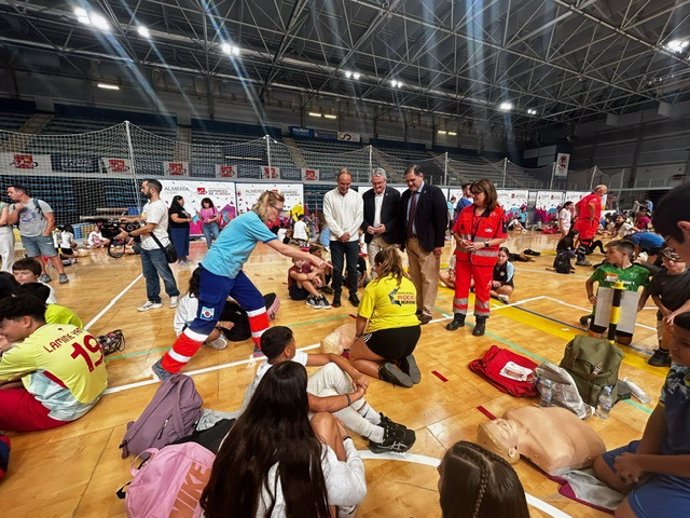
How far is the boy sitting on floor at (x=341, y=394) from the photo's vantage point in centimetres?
177

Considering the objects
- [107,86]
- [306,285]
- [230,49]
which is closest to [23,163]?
[230,49]

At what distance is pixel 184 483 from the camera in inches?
52.3

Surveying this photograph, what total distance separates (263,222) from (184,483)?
1902 mm

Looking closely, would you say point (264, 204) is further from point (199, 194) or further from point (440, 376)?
point (199, 194)

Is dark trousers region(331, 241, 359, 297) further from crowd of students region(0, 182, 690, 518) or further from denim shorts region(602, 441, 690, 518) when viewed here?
denim shorts region(602, 441, 690, 518)

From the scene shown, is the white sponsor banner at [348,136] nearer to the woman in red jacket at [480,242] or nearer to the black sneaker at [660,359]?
the woman in red jacket at [480,242]

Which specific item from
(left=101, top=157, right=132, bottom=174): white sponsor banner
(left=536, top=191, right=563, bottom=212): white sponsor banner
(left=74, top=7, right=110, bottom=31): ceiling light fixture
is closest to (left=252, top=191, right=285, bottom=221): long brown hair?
(left=101, top=157, right=132, bottom=174): white sponsor banner

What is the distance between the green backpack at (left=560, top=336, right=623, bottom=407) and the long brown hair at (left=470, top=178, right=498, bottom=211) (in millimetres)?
→ 1595

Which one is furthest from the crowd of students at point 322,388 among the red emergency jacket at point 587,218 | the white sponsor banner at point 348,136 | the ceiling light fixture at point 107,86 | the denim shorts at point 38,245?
the white sponsor banner at point 348,136

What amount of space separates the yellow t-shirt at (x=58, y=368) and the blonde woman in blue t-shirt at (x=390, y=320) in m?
2.10

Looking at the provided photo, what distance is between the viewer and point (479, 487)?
777 mm

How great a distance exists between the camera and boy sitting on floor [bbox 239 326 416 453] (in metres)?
1.77

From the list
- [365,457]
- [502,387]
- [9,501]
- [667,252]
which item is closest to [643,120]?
[667,252]

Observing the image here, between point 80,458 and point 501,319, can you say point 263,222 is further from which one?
point 501,319
